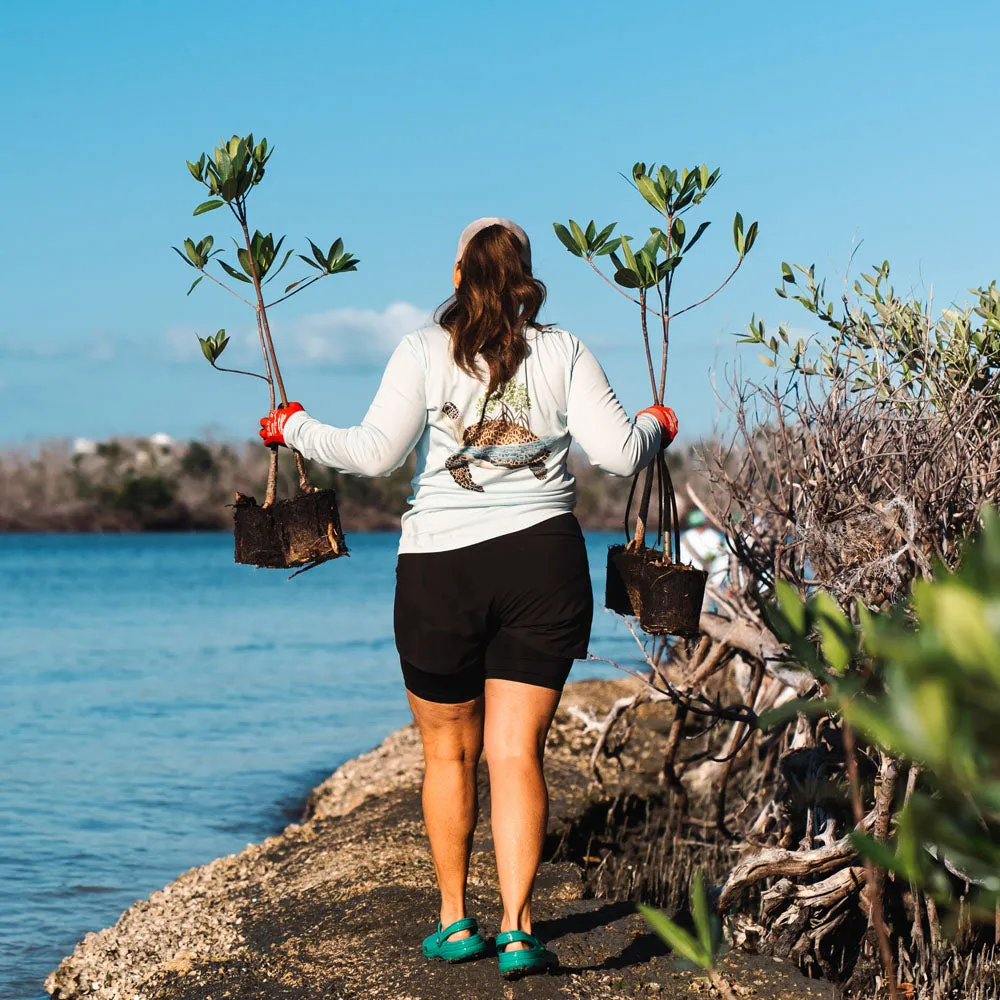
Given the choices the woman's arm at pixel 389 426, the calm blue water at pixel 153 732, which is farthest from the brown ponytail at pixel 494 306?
the calm blue water at pixel 153 732

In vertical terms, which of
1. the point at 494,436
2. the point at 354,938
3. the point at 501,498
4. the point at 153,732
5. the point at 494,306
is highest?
the point at 494,306

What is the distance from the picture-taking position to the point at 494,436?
3.81 metres

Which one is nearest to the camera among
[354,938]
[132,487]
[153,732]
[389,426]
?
[389,426]

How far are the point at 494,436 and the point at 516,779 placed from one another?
42.7 inches

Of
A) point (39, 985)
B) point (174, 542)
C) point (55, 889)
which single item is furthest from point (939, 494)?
point (174, 542)

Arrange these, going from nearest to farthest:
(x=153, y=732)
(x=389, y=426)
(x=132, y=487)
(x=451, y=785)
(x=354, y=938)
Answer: (x=389, y=426)
(x=451, y=785)
(x=354, y=938)
(x=153, y=732)
(x=132, y=487)

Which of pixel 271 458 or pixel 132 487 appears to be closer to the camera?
pixel 271 458

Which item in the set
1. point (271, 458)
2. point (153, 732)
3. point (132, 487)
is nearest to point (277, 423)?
point (271, 458)

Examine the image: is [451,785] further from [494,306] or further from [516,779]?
[494,306]

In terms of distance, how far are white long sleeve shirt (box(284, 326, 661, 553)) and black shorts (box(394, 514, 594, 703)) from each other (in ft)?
0.21

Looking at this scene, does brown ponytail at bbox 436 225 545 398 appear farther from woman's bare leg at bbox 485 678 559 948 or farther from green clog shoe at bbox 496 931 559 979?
green clog shoe at bbox 496 931 559 979

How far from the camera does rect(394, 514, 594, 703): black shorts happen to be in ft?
12.4

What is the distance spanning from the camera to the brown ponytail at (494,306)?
3.79 meters

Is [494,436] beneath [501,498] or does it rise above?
above
